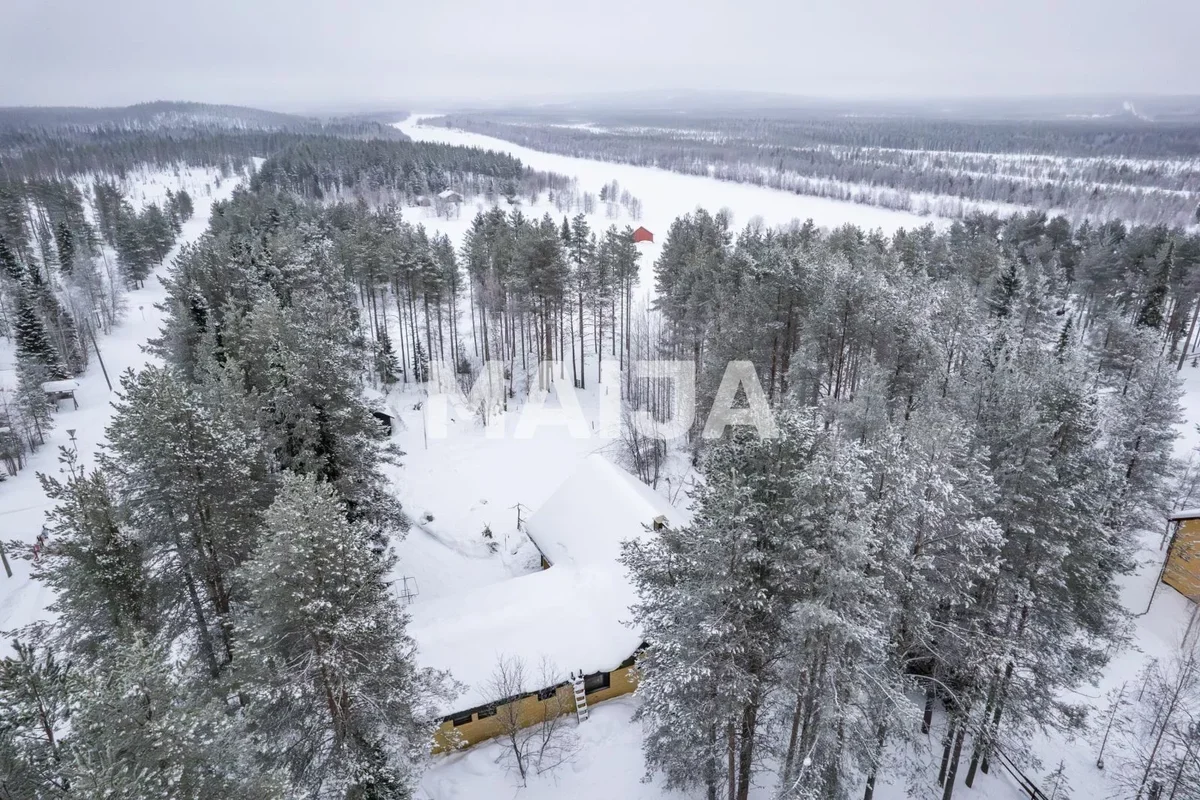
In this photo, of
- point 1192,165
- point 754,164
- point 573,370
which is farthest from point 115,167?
point 1192,165

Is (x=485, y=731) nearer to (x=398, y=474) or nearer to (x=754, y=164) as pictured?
(x=398, y=474)

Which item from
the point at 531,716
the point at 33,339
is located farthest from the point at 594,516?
the point at 33,339

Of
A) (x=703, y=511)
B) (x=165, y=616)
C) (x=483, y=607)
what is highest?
(x=703, y=511)

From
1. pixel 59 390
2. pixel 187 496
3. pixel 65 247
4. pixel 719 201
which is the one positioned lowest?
pixel 59 390

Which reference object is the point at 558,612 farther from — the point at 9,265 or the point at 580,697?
the point at 9,265

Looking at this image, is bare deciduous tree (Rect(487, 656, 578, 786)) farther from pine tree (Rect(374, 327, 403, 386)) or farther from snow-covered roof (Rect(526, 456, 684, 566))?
pine tree (Rect(374, 327, 403, 386))

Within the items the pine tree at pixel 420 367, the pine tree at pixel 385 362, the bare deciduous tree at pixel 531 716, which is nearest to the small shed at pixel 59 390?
the pine tree at pixel 385 362
